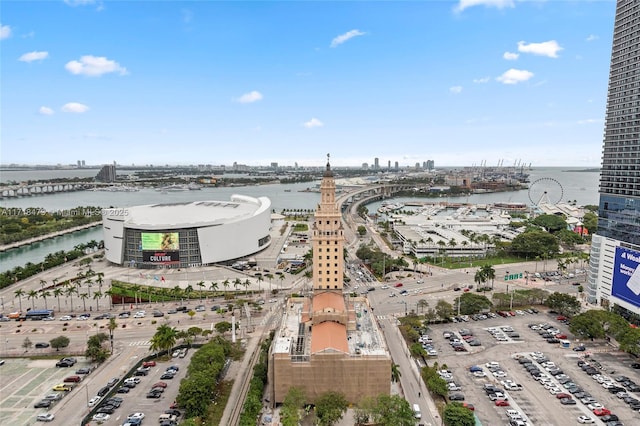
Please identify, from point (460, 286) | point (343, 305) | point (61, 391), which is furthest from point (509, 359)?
point (61, 391)

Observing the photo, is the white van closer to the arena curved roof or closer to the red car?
the red car

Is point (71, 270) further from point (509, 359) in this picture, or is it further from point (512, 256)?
point (512, 256)

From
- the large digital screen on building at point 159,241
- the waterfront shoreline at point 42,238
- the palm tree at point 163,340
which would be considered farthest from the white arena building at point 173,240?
the waterfront shoreline at point 42,238

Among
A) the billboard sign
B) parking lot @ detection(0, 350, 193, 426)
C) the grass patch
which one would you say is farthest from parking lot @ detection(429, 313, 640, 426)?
the billboard sign

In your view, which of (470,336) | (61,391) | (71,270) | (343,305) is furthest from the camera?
(71,270)

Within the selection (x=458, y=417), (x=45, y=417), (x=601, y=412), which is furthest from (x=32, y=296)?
(x=601, y=412)
